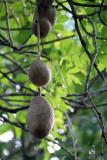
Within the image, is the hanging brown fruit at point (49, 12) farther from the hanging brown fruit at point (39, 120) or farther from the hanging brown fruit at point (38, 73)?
the hanging brown fruit at point (39, 120)

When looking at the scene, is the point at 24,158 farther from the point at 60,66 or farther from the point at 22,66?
the point at 60,66

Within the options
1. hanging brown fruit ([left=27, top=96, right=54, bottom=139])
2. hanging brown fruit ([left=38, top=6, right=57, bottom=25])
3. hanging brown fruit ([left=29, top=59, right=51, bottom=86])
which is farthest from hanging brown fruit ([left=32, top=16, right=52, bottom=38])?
hanging brown fruit ([left=27, top=96, right=54, bottom=139])

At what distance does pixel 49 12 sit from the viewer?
1456 mm

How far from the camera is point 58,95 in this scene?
1.59m

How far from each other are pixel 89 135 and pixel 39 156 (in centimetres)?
31

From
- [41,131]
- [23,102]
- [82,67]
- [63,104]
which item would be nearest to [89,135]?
[23,102]

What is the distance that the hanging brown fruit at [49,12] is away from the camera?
1.44m

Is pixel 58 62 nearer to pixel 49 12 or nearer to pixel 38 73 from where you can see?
pixel 49 12

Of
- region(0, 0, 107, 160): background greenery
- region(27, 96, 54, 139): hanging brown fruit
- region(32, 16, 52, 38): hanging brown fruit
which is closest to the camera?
region(27, 96, 54, 139): hanging brown fruit

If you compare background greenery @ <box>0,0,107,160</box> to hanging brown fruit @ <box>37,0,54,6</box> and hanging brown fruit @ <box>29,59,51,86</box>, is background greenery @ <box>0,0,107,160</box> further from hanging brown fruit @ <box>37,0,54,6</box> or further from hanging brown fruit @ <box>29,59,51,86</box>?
hanging brown fruit @ <box>29,59,51,86</box>

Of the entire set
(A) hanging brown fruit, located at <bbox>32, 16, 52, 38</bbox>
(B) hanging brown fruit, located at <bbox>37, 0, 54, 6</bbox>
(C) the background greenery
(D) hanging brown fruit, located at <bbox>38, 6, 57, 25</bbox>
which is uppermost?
(B) hanging brown fruit, located at <bbox>37, 0, 54, 6</bbox>

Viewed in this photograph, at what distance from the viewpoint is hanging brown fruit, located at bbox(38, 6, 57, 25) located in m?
1.44

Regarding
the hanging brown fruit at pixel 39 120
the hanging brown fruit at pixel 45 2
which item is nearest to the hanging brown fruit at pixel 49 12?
the hanging brown fruit at pixel 45 2

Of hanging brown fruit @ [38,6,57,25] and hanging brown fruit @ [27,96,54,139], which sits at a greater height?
hanging brown fruit @ [38,6,57,25]
